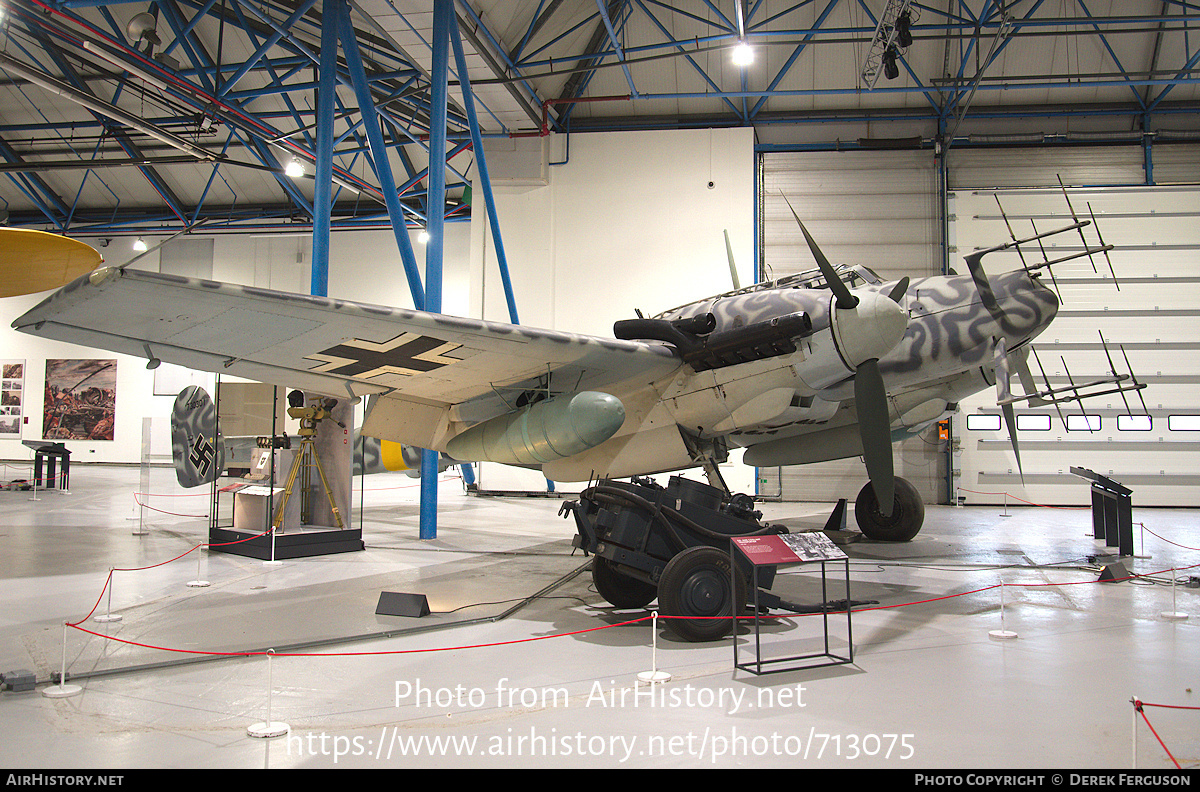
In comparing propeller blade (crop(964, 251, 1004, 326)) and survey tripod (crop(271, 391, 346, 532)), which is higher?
propeller blade (crop(964, 251, 1004, 326))

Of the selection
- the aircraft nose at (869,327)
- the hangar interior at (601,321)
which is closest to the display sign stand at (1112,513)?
the hangar interior at (601,321)

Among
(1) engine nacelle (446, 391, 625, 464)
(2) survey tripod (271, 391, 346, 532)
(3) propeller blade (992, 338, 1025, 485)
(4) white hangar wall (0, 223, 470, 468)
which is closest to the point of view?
(1) engine nacelle (446, 391, 625, 464)

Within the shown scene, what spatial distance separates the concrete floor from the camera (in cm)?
359

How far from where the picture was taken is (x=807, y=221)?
19.8 metres

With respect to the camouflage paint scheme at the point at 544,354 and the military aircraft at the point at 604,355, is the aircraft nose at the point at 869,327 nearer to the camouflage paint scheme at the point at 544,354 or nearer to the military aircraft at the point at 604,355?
the military aircraft at the point at 604,355

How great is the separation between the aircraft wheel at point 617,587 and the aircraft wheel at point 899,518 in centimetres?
643

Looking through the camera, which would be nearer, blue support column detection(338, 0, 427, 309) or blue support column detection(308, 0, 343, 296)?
blue support column detection(308, 0, 343, 296)

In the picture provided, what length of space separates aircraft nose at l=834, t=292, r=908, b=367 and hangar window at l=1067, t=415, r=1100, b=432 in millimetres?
14317

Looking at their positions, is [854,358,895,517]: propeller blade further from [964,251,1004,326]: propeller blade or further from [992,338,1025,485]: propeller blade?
[992,338,1025,485]: propeller blade

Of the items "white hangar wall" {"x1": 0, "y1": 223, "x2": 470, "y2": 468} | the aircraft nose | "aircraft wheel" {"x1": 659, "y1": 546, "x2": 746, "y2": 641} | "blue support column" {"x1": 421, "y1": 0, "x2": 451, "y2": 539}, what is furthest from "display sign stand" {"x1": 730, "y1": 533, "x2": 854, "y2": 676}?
"white hangar wall" {"x1": 0, "y1": 223, "x2": 470, "y2": 468}

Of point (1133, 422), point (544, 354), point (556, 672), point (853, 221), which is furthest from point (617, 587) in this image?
point (1133, 422)

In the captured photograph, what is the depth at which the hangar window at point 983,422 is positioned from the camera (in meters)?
18.6

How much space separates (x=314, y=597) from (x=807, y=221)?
Result: 54.5ft
